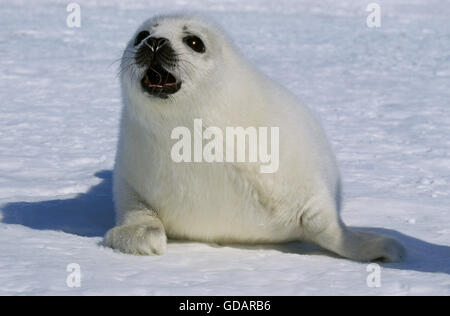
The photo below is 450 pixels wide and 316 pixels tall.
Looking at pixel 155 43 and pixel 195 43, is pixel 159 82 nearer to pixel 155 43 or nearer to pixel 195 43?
pixel 155 43

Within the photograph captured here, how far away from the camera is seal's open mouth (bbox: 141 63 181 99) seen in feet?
9.87

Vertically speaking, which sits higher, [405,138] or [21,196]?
[405,138]

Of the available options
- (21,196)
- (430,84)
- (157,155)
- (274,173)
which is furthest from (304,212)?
(430,84)

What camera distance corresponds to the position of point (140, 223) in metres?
3.20

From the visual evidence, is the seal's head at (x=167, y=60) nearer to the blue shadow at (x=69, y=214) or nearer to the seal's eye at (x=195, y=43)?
the seal's eye at (x=195, y=43)

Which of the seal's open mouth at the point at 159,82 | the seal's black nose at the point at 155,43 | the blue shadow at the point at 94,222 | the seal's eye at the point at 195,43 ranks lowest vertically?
the blue shadow at the point at 94,222

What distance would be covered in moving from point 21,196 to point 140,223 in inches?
40.8

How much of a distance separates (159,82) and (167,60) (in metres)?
0.09

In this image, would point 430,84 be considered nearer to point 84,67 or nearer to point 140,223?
point 84,67

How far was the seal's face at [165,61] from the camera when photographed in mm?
3023

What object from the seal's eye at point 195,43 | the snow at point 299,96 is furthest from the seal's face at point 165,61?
the snow at point 299,96

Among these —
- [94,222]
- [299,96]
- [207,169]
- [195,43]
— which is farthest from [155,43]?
[299,96]

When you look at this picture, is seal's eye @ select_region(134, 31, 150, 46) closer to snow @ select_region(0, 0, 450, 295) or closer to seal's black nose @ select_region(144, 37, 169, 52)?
seal's black nose @ select_region(144, 37, 169, 52)
